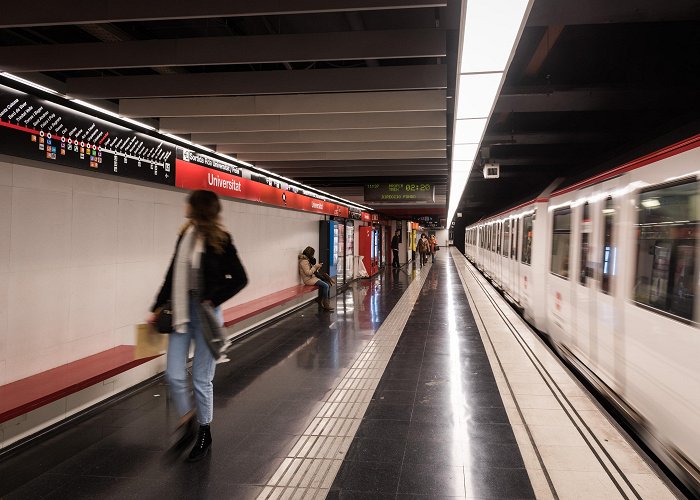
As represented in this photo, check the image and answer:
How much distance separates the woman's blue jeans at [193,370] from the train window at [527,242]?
615 cm

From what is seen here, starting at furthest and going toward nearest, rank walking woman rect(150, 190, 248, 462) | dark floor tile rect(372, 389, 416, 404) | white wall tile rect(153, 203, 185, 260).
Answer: white wall tile rect(153, 203, 185, 260), dark floor tile rect(372, 389, 416, 404), walking woman rect(150, 190, 248, 462)

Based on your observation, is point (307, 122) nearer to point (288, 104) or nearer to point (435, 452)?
point (288, 104)

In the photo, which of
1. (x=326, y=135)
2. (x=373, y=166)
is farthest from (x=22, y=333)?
(x=373, y=166)

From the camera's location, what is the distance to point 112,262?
4.41 metres

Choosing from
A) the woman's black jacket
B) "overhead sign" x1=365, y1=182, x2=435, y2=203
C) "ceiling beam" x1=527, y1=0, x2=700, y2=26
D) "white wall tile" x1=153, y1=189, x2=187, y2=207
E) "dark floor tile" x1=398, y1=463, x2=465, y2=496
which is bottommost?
"dark floor tile" x1=398, y1=463, x2=465, y2=496

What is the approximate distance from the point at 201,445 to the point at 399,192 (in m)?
7.83

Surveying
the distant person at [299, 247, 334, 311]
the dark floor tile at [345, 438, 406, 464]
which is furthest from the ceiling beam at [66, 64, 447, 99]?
the distant person at [299, 247, 334, 311]

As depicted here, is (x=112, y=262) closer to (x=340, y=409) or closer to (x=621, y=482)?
(x=340, y=409)

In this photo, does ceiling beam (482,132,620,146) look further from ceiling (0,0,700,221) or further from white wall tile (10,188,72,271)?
white wall tile (10,188,72,271)

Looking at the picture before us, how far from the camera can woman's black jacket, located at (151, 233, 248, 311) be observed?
2.74 m

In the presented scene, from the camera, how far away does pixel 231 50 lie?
3.24 meters

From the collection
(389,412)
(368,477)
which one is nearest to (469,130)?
(389,412)

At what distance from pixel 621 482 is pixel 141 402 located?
356 centimetres

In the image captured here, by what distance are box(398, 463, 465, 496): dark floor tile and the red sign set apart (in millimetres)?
3913
